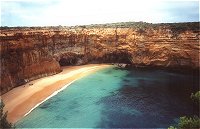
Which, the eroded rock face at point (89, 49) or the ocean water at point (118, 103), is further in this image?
the eroded rock face at point (89, 49)

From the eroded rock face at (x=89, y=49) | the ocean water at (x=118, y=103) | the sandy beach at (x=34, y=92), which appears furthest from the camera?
the eroded rock face at (x=89, y=49)

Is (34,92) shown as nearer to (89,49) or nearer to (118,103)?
(118,103)

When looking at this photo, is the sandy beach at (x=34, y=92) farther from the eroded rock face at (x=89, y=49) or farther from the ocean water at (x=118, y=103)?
the eroded rock face at (x=89, y=49)

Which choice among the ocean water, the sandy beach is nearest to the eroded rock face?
the sandy beach

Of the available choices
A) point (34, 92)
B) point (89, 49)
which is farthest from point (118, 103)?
point (89, 49)

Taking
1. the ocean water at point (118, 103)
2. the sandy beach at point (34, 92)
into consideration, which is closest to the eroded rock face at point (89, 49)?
the sandy beach at point (34, 92)

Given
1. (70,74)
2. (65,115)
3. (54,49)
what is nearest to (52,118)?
(65,115)
